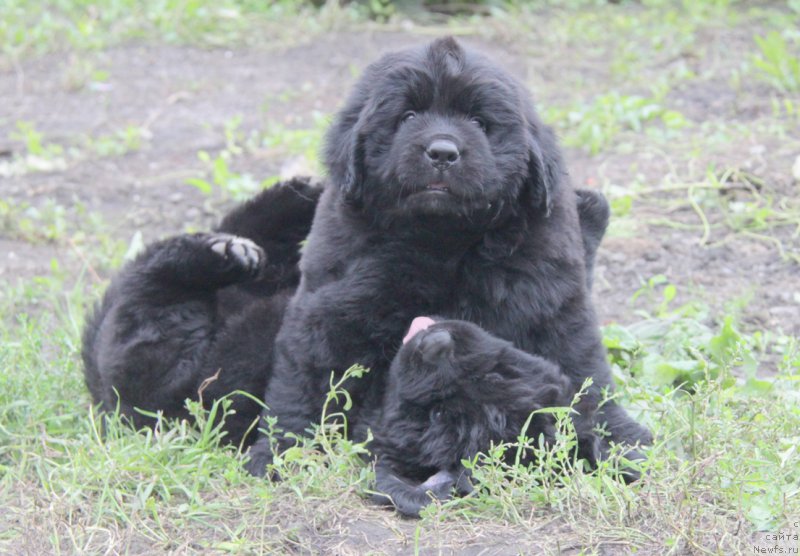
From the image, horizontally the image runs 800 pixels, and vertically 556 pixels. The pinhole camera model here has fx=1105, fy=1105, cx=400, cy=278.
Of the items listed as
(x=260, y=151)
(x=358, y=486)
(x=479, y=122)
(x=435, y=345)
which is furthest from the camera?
(x=260, y=151)

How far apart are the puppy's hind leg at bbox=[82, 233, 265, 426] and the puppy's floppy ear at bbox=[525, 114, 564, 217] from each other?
126cm

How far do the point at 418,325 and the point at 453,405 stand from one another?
291 mm

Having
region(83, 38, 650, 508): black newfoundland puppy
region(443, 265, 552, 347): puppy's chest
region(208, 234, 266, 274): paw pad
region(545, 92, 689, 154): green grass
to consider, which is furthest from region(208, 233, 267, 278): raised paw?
region(545, 92, 689, 154): green grass

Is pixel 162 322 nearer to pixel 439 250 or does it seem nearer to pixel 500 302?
pixel 439 250

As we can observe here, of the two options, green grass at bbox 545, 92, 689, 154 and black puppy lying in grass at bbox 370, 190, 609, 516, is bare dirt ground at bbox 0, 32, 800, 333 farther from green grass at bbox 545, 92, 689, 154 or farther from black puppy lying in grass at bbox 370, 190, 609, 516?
black puppy lying in grass at bbox 370, 190, 609, 516

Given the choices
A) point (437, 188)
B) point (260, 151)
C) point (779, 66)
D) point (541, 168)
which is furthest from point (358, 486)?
point (779, 66)

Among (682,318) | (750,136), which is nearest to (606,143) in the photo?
(750,136)

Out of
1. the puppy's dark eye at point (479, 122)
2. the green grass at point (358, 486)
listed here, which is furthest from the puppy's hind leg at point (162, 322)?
the puppy's dark eye at point (479, 122)

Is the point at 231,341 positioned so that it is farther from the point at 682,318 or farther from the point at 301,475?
the point at 682,318

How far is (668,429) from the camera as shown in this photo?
365 cm

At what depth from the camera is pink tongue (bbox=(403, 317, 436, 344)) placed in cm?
351

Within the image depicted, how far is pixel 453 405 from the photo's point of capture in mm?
3420

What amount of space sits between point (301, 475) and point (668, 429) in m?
1.22

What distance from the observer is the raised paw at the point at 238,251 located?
4.30m
